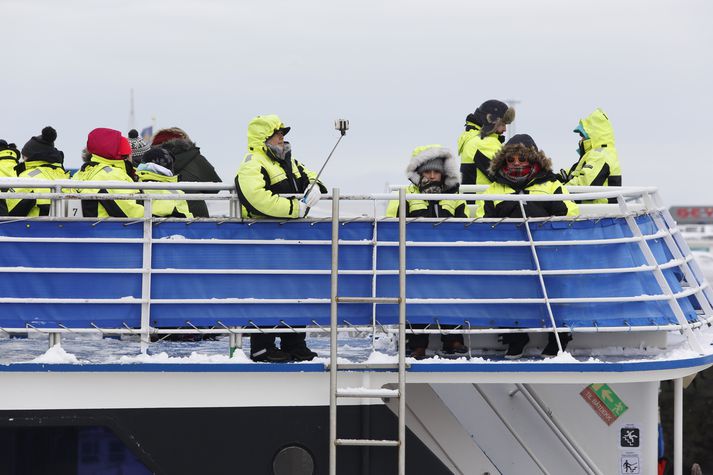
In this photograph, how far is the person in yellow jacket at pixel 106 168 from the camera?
8.34m

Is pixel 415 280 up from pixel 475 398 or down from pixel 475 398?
up

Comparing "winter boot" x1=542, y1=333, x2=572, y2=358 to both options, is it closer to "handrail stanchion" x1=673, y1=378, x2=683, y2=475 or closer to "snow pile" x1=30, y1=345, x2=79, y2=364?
"handrail stanchion" x1=673, y1=378, x2=683, y2=475

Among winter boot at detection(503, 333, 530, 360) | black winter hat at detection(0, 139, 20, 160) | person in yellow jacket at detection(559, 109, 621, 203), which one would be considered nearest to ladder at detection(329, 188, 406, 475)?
winter boot at detection(503, 333, 530, 360)

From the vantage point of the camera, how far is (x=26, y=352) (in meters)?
8.51

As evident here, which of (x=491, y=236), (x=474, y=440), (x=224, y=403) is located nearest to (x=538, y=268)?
(x=491, y=236)

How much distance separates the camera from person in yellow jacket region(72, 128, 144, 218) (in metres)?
8.34

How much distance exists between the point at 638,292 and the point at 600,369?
2.17 feet

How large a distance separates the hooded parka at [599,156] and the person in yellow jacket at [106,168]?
14.0 feet

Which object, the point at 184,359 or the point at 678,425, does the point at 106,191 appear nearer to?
the point at 184,359

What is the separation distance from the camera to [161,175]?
888cm

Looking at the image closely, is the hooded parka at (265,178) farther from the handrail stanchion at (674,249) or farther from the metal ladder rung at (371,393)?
the handrail stanchion at (674,249)

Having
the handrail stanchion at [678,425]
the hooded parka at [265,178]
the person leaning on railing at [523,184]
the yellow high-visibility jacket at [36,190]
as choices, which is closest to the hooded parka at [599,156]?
the person leaning on railing at [523,184]

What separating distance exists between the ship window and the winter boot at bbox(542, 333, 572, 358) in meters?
1.77

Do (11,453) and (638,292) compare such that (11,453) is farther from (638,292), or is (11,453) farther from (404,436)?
(638,292)
